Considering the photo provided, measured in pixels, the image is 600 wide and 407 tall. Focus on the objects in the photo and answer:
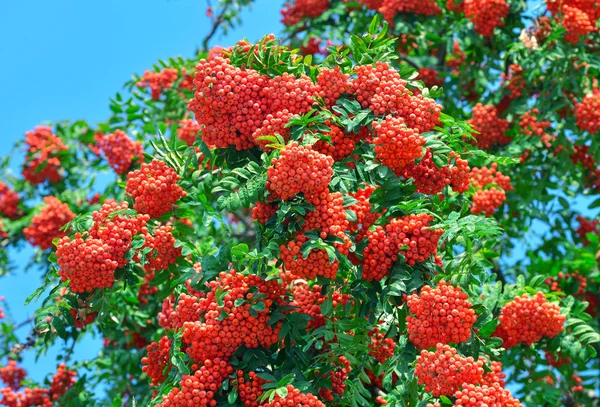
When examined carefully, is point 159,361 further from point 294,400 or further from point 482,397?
point 482,397

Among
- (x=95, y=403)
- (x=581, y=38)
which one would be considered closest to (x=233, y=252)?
(x=95, y=403)

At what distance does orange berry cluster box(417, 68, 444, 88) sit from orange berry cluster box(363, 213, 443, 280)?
12.6ft

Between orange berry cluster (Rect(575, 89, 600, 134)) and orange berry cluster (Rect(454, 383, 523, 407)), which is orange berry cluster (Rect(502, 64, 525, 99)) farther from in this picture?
orange berry cluster (Rect(454, 383, 523, 407))

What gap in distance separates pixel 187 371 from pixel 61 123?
5.56m

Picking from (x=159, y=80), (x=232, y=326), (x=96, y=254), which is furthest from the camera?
(x=159, y=80)

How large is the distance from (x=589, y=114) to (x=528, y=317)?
2466 millimetres

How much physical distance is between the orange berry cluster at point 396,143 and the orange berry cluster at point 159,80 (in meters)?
4.33

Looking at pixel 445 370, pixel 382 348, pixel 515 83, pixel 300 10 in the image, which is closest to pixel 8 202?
pixel 300 10

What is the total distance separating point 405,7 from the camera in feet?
26.0

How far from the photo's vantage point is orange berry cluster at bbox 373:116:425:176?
4875mm

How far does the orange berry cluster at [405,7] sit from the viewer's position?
25.9ft

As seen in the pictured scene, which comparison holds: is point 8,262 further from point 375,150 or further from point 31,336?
point 375,150

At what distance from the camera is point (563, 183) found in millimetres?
8617

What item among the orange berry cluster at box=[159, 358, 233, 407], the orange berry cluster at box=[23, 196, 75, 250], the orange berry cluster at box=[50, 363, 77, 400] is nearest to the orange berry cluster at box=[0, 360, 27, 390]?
the orange berry cluster at box=[50, 363, 77, 400]
